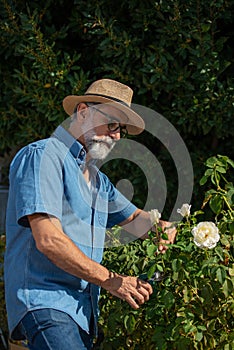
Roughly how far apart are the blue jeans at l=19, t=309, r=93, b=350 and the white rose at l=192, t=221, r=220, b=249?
559 millimetres

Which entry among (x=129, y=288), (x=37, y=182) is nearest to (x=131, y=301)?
(x=129, y=288)

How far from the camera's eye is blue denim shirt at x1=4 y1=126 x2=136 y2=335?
2.44m

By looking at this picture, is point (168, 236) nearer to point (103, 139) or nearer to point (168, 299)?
point (168, 299)

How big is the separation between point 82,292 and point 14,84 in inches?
84.8

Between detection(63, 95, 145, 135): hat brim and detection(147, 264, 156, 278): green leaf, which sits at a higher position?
detection(63, 95, 145, 135): hat brim

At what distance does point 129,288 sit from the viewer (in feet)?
8.14

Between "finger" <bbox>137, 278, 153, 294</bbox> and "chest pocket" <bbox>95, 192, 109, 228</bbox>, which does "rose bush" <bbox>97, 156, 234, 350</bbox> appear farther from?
"chest pocket" <bbox>95, 192, 109, 228</bbox>

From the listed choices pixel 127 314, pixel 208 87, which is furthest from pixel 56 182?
pixel 208 87

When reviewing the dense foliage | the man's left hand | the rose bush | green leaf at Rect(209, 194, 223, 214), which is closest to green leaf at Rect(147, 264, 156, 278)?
the rose bush

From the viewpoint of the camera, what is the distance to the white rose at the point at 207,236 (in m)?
2.46

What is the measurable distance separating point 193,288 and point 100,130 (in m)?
0.73

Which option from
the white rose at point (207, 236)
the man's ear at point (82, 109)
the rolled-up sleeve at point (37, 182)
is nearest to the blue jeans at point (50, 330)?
the rolled-up sleeve at point (37, 182)

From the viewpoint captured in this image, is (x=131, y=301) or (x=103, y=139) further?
(x=103, y=139)

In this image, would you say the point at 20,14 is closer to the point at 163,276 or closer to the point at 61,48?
the point at 61,48
